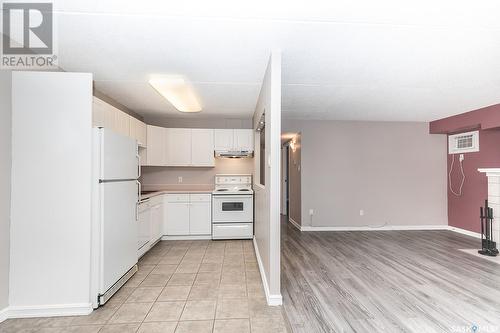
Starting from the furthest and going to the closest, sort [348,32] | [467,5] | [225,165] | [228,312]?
[225,165], [228,312], [348,32], [467,5]

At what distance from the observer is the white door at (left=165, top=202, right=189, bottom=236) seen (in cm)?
447

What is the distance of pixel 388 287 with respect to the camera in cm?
259

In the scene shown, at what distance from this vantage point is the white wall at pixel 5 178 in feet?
6.47

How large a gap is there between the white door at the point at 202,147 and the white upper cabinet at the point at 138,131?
895 mm

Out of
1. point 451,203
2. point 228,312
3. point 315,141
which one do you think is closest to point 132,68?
point 228,312

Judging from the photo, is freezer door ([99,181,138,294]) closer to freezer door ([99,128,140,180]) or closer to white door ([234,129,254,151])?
freezer door ([99,128,140,180])

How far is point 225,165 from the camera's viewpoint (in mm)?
5219

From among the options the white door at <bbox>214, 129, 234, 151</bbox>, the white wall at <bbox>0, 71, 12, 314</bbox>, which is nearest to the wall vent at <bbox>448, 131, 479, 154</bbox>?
the white door at <bbox>214, 129, 234, 151</bbox>

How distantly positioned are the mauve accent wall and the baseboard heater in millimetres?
6023

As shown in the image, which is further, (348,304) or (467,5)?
(348,304)

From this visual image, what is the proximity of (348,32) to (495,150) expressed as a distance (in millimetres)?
4488

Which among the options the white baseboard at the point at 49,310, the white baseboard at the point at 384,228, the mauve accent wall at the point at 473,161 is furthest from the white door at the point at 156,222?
the mauve accent wall at the point at 473,161

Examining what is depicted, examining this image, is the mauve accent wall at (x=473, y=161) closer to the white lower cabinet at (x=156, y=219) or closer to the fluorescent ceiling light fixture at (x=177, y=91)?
the fluorescent ceiling light fixture at (x=177, y=91)

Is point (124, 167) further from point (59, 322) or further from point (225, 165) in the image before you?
point (225, 165)
